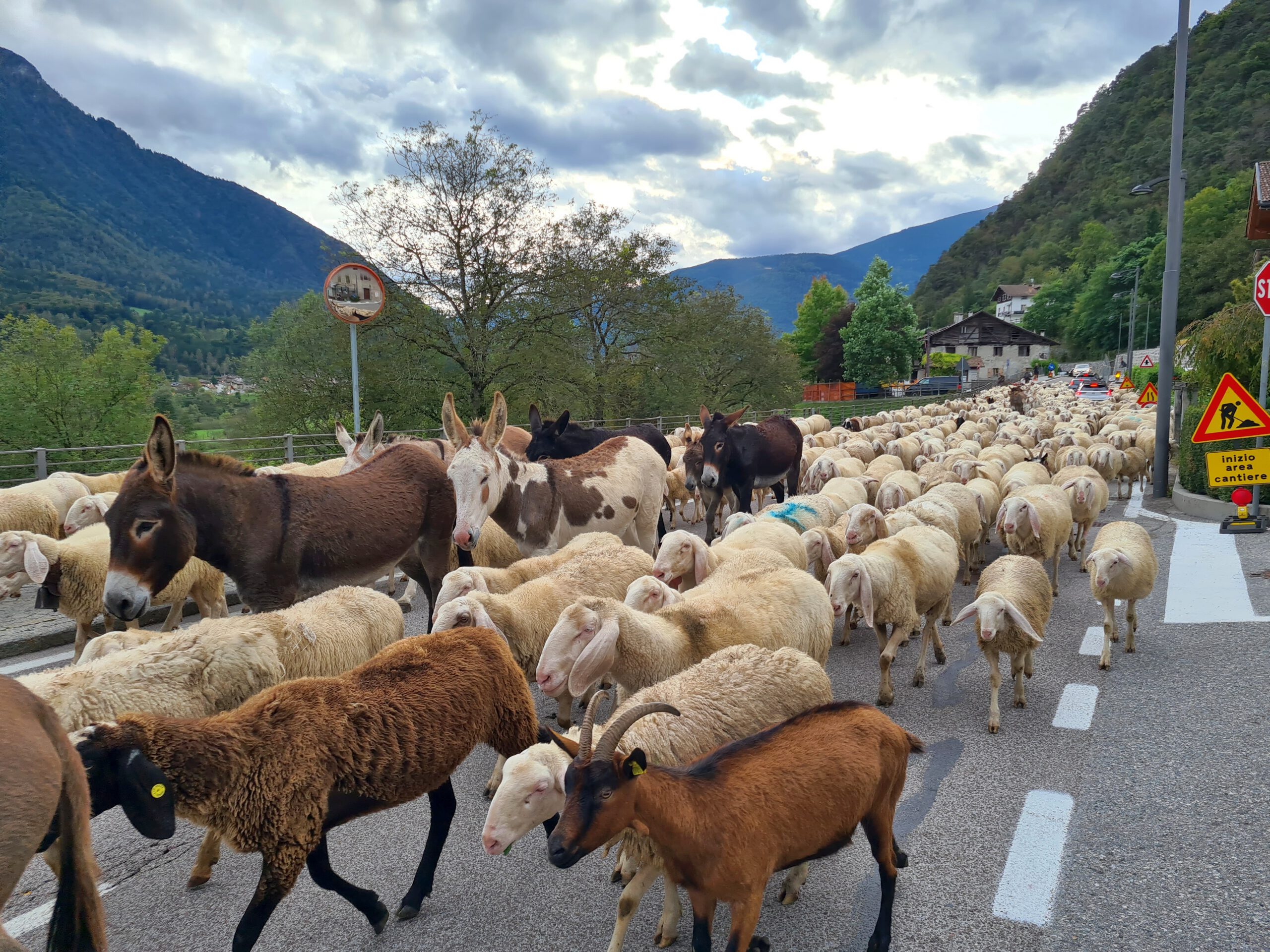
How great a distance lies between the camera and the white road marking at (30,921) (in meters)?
2.82

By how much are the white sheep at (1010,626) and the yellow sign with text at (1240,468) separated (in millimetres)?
5563

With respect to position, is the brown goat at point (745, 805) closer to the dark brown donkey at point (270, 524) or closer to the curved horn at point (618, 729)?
the curved horn at point (618, 729)

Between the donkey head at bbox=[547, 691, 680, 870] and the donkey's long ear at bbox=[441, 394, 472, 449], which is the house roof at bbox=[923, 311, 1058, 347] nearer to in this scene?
the donkey's long ear at bbox=[441, 394, 472, 449]

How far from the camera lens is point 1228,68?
334 ft

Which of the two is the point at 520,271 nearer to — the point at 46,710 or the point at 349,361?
the point at 349,361

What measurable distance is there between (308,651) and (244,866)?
3.47ft

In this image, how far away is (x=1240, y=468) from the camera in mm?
8789

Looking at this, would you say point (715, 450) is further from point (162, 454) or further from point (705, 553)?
point (162, 454)

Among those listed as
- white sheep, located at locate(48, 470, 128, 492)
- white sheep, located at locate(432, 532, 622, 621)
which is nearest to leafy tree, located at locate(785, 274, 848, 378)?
white sheep, located at locate(48, 470, 128, 492)

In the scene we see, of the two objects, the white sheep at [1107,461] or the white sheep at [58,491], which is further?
the white sheep at [1107,461]

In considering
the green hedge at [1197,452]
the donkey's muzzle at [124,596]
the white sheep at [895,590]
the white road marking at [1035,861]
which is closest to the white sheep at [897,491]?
the white sheep at [895,590]

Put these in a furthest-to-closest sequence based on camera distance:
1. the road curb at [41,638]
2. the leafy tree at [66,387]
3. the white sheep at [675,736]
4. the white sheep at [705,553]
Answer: the leafy tree at [66,387]
the road curb at [41,638]
the white sheep at [705,553]
the white sheep at [675,736]

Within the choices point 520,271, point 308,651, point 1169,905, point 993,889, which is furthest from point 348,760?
point 520,271

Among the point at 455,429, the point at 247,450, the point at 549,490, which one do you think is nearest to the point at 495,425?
the point at 455,429
